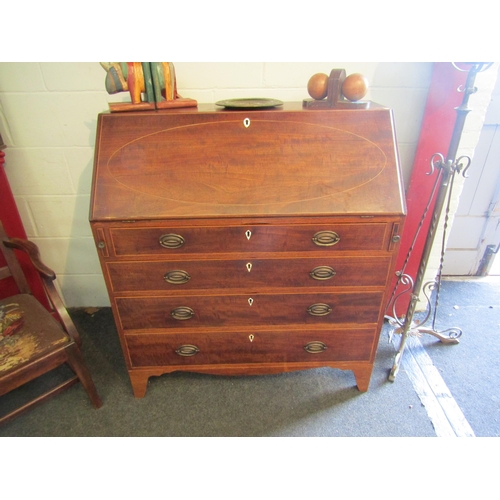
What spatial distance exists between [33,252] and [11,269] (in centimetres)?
22

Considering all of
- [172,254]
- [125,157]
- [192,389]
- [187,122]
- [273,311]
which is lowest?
[192,389]

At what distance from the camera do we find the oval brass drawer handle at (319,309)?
131 centimetres

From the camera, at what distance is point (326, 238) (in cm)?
115

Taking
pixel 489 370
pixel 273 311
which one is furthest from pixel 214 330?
pixel 489 370

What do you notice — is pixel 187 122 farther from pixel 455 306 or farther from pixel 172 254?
pixel 455 306

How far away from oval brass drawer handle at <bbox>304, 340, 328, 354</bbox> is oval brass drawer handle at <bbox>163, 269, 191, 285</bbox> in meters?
0.63

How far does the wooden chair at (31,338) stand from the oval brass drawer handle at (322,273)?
3.41ft

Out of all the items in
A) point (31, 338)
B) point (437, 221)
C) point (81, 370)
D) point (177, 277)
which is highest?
point (437, 221)

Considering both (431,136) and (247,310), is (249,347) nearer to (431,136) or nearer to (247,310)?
(247,310)

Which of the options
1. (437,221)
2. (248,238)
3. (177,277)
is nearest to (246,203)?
(248,238)

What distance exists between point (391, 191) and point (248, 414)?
117cm

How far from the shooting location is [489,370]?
5.52 ft

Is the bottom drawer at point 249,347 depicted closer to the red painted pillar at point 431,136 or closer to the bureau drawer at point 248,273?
the bureau drawer at point 248,273

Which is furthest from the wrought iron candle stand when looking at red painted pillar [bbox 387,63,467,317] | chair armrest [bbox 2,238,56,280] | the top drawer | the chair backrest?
the chair backrest
